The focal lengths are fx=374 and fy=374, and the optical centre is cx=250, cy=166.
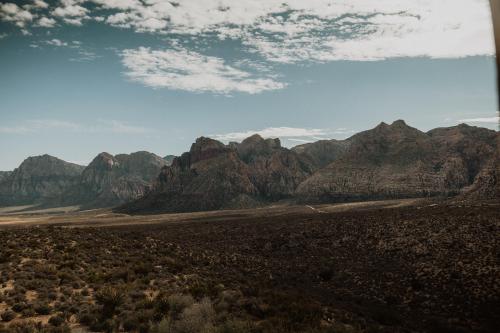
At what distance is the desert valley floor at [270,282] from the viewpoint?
46.3 feet

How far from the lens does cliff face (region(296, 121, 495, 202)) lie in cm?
12988

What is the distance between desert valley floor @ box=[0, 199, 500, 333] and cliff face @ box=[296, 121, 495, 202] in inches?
3507

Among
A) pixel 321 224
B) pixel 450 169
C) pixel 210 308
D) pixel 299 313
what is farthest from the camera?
pixel 450 169

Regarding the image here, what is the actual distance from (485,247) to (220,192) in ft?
539

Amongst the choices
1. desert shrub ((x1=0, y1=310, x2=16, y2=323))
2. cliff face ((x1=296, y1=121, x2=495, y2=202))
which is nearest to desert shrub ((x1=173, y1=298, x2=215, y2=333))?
desert shrub ((x1=0, y1=310, x2=16, y2=323))

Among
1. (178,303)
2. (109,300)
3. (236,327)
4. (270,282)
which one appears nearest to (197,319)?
(236,327)

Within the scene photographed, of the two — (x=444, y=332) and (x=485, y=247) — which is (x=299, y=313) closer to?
(x=444, y=332)

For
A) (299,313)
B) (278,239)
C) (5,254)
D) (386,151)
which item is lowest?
(278,239)

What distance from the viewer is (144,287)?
19031 mm

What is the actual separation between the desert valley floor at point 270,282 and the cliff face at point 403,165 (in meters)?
89.1

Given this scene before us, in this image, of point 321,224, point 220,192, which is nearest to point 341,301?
point 321,224

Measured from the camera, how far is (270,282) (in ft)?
91.0

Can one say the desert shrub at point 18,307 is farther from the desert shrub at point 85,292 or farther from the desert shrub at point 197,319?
the desert shrub at point 197,319

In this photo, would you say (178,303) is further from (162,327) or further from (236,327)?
(236,327)
